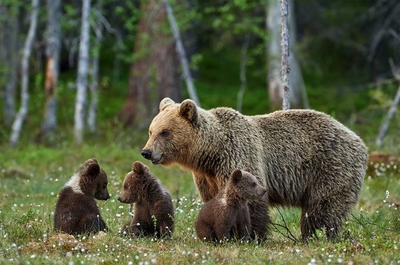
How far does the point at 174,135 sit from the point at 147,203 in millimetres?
826

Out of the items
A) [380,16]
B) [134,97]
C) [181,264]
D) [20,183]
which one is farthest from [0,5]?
[181,264]

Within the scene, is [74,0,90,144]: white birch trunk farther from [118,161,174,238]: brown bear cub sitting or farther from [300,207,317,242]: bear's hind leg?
[300,207,317,242]: bear's hind leg

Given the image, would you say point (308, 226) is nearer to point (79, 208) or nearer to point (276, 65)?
point (79, 208)

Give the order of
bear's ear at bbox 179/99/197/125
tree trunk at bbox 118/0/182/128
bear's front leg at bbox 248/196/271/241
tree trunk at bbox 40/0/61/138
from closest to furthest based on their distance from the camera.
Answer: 1. bear's front leg at bbox 248/196/271/241
2. bear's ear at bbox 179/99/197/125
3. tree trunk at bbox 118/0/182/128
4. tree trunk at bbox 40/0/61/138

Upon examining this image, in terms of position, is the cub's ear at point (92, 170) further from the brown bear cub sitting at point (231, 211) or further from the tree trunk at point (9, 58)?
the tree trunk at point (9, 58)

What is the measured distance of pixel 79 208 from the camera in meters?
8.02

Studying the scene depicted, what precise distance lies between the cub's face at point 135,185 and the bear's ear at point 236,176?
109 cm

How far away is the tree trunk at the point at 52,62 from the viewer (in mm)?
21391

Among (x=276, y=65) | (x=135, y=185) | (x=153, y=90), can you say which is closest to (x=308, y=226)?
(x=135, y=185)

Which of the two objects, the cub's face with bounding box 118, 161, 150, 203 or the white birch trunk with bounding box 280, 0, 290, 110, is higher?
the white birch trunk with bounding box 280, 0, 290, 110

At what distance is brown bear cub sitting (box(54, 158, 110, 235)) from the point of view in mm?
7996

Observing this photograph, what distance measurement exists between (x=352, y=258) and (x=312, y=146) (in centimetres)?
225

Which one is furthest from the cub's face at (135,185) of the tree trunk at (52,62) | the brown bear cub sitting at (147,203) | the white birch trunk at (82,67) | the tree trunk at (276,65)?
the tree trunk at (276,65)

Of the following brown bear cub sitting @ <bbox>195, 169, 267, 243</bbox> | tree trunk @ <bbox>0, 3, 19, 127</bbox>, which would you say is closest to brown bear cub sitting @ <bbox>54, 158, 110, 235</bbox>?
brown bear cub sitting @ <bbox>195, 169, 267, 243</bbox>
